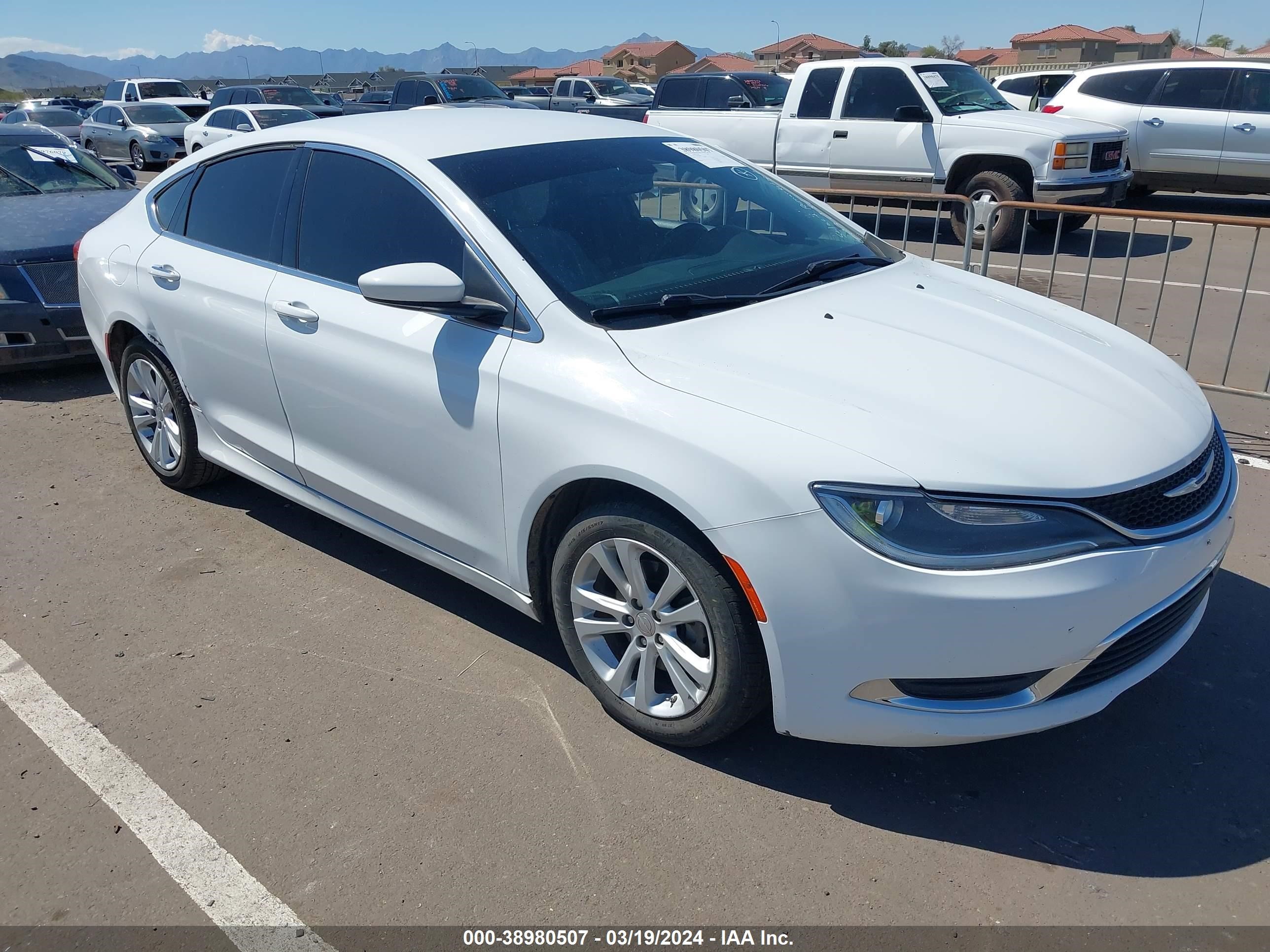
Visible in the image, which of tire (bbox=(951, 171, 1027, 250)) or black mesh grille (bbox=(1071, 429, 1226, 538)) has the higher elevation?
black mesh grille (bbox=(1071, 429, 1226, 538))

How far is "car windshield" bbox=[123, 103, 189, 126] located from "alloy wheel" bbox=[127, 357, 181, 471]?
21.2 m

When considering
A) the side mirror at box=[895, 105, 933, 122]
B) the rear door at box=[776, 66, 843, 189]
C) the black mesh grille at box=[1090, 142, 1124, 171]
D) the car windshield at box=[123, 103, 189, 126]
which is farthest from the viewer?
the car windshield at box=[123, 103, 189, 126]

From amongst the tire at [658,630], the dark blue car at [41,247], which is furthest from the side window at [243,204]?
the dark blue car at [41,247]

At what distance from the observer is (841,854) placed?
270 centimetres

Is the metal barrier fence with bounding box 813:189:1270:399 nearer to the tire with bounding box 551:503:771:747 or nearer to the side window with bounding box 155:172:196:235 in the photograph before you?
the tire with bounding box 551:503:771:747

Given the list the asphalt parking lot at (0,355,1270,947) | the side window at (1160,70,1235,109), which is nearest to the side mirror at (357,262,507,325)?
the asphalt parking lot at (0,355,1270,947)

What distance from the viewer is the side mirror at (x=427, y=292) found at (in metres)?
3.13

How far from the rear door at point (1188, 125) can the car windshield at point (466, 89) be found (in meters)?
14.1

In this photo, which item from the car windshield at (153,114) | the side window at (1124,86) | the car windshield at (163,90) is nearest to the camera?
the side window at (1124,86)

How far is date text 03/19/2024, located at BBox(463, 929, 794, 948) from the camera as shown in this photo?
246cm

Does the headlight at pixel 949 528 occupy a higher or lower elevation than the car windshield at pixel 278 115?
higher

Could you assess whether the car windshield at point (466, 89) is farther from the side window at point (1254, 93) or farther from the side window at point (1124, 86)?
the side window at point (1254, 93)

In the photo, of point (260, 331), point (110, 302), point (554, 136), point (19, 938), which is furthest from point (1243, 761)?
point (110, 302)

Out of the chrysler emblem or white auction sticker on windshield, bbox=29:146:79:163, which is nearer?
the chrysler emblem
